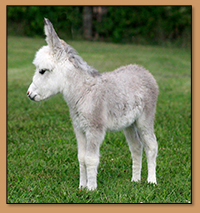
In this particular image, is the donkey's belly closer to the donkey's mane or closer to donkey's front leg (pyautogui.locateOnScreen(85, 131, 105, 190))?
donkey's front leg (pyautogui.locateOnScreen(85, 131, 105, 190))

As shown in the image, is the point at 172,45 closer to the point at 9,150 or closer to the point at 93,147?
the point at 9,150

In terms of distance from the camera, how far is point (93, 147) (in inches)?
164

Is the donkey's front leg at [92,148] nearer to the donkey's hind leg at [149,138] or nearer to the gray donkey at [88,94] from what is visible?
the gray donkey at [88,94]

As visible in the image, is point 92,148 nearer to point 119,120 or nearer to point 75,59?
point 119,120

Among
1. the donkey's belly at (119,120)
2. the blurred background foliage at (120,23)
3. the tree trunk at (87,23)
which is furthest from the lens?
the tree trunk at (87,23)

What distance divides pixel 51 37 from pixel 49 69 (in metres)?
0.39

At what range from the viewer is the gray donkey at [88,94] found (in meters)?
4.06

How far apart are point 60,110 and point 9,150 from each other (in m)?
2.78

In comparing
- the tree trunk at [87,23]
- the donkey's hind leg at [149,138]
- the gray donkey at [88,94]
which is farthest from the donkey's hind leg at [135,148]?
the tree trunk at [87,23]

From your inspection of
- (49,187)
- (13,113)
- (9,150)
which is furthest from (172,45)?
(49,187)

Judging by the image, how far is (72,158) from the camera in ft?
19.6

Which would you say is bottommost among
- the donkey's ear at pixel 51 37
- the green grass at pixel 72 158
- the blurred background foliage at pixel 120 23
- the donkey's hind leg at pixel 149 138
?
the green grass at pixel 72 158

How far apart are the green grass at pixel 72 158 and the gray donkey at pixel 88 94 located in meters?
0.43

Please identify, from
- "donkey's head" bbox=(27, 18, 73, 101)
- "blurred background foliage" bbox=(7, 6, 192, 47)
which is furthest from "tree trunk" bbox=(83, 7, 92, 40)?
"donkey's head" bbox=(27, 18, 73, 101)
